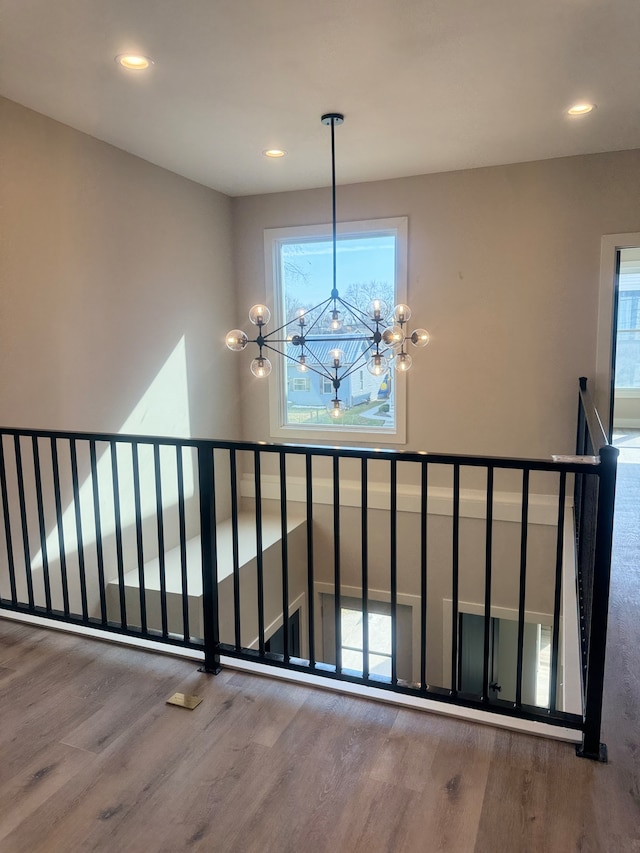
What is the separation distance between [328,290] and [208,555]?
344 centimetres

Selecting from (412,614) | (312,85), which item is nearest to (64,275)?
(312,85)

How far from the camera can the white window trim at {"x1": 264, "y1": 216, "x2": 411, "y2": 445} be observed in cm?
478

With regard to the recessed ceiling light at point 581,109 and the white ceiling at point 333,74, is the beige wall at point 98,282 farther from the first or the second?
the recessed ceiling light at point 581,109

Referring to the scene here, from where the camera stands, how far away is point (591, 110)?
330 cm

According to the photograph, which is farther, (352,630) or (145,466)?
(352,630)

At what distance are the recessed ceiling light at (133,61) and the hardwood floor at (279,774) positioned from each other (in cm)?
273

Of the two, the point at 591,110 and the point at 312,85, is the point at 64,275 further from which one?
the point at 591,110

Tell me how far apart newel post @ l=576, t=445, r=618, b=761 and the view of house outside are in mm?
3237

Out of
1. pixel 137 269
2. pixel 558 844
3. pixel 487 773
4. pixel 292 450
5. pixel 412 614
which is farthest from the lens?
pixel 412 614

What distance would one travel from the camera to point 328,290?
5.22m

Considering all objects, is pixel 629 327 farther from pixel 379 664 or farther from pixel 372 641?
pixel 379 664

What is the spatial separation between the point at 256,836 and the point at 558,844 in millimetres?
798

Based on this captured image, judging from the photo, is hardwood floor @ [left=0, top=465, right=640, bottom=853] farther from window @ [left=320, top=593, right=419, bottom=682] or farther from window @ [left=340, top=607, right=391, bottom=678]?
window @ [left=340, top=607, right=391, bottom=678]

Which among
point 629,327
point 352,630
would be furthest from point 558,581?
point 629,327
